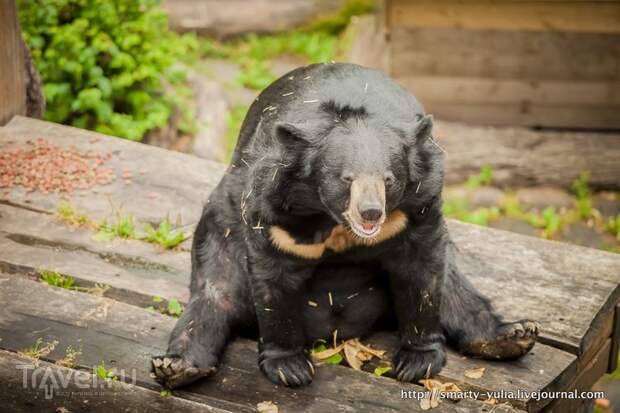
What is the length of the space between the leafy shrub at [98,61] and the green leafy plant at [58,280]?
286cm

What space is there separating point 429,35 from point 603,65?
174 cm

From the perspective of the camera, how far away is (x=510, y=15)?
858 cm

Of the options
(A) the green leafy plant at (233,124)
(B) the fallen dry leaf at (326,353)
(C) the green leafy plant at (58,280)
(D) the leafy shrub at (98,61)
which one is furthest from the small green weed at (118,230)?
(A) the green leafy plant at (233,124)

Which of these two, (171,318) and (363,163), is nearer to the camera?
(363,163)

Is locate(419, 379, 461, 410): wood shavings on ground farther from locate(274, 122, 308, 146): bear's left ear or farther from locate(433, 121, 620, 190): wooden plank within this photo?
locate(433, 121, 620, 190): wooden plank

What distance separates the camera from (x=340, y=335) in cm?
412

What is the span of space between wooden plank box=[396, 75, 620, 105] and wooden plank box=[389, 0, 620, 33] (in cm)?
54

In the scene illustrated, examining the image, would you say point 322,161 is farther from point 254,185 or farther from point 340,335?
point 340,335

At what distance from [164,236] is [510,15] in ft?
16.7

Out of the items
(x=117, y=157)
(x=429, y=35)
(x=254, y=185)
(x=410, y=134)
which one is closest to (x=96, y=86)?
(x=117, y=157)

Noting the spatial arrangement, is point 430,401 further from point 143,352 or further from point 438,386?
point 143,352

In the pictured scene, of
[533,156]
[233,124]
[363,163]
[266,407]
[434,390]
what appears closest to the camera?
[363,163]

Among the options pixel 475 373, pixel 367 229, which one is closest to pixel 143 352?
pixel 367 229

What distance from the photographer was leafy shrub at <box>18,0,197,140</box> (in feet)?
23.4
